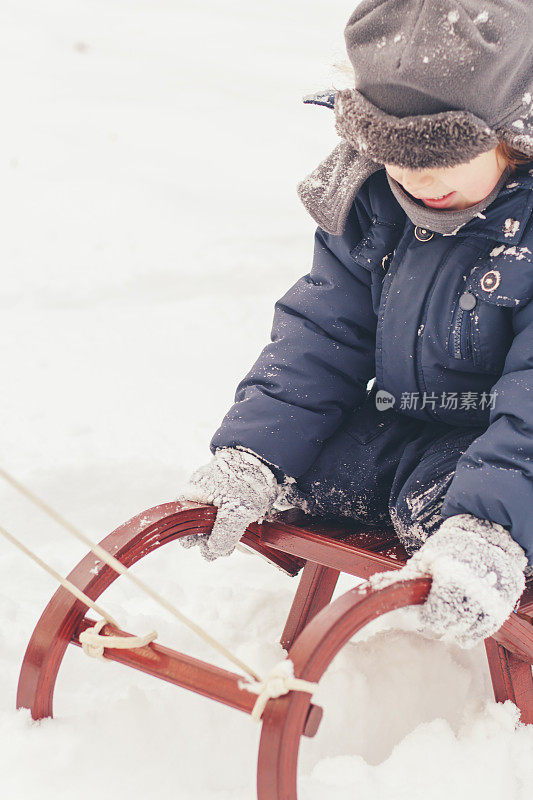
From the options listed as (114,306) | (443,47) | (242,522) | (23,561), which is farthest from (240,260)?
(443,47)

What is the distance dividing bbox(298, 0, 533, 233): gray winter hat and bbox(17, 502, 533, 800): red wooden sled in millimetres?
538

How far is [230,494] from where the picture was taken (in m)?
1.33

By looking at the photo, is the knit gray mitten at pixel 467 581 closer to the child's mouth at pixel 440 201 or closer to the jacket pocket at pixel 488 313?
the jacket pocket at pixel 488 313

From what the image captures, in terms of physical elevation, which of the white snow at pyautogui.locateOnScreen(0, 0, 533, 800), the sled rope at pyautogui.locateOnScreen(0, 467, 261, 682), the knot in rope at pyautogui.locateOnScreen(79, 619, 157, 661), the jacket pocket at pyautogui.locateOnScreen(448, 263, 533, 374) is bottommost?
the white snow at pyautogui.locateOnScreen(0, 0, 533, 800)

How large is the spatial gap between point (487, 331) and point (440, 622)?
0.44 m

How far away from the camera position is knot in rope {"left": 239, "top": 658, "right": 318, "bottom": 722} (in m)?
0.93

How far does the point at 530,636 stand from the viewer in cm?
119

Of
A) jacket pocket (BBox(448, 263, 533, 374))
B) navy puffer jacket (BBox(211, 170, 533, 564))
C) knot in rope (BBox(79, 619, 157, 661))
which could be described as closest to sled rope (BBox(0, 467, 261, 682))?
knot in rope (BBox(79, 619, 157, 661))

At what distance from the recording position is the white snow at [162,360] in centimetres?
120

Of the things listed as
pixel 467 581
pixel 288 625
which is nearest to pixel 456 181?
pixel 467 581

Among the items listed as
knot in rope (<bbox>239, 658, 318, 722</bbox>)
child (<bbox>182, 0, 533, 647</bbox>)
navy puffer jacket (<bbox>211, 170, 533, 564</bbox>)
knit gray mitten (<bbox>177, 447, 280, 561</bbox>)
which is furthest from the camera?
knit gray mitten (<bbox>177, 447, 280, 561</bbox>)

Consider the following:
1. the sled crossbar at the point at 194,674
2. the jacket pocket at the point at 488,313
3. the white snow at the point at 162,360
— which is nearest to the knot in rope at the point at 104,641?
the sled crossbar at the point at 194,674

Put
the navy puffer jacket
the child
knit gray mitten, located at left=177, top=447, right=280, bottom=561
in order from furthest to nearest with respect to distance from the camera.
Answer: knit gray mitten, located at left=177, top=447, right=280, bottom=561 < the navy puffer jacket < the child

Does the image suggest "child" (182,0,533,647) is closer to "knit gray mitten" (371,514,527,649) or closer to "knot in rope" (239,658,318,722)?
"knit gray mitten" (371,514,527,649)
